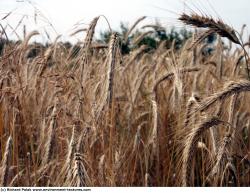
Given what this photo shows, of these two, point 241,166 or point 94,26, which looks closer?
point 94,26

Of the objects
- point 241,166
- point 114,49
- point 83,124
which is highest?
point 114,49

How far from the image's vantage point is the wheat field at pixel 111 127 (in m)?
1.87

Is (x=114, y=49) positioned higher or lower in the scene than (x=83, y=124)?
higher

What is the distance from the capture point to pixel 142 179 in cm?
228

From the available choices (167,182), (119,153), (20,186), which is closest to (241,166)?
(167,182)

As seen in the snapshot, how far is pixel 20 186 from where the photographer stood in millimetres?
2088

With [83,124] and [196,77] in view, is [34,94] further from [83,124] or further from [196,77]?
[196,77]

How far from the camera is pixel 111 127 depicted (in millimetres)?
1952

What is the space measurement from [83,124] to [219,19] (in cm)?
69

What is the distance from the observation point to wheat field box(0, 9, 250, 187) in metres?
1.87

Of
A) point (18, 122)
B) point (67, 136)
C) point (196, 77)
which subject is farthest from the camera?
point (196, 77)

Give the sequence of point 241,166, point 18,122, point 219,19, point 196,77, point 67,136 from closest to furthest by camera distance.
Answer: point 219,19 < point 67,136 < point 18,122 < point 241,166 < point 196,77

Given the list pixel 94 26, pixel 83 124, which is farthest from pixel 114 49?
pixel 83 124

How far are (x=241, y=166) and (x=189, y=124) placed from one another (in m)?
0.61
